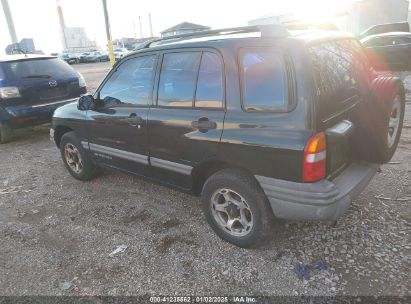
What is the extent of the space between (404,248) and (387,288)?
540mm

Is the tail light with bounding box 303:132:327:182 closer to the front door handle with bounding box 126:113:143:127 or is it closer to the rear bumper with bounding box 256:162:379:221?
the rear bumper with bounding box 256:162:379:221

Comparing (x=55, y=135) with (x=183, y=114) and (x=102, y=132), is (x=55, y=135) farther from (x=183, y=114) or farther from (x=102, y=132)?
(x=183, y=114)

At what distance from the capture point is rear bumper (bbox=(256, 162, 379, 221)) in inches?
96.3

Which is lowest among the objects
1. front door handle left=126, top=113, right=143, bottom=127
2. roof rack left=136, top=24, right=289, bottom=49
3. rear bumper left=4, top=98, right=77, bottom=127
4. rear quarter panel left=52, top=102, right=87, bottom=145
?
rear bumper left=4, top=98, right=77, bottom=127

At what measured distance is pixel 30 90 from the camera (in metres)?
6.43

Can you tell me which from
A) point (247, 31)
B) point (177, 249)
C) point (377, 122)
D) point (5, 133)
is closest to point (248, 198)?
point (177, 249)

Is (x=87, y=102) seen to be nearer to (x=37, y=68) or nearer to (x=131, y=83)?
(x=131, y=83)

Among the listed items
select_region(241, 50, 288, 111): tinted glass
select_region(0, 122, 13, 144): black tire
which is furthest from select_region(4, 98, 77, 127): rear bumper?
select_region(241, 50, 288, 111): tinted glass

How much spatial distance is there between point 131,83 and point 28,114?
12.3ft

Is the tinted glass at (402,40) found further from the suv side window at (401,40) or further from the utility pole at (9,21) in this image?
the utility pole at (9,21)

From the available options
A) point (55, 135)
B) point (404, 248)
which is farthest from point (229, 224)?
point (55, 135)

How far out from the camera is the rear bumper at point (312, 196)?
8.02 feet

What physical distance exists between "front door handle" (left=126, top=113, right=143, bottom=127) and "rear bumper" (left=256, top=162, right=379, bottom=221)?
1381mm

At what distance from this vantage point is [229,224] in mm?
3012
